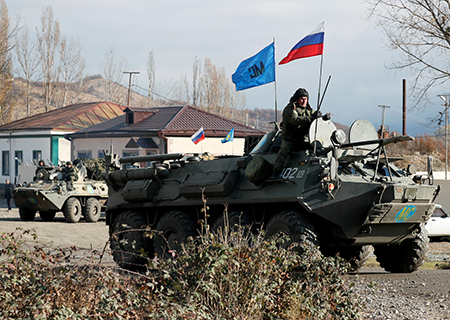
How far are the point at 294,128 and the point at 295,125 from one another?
7cm

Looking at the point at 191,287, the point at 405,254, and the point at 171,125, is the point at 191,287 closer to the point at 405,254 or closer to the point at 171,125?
the point at 405,254

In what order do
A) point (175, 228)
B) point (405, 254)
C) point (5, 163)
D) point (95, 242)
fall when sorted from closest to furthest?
1. point (405, 254)
2. point (175, 228)
3. point (95, 242)
4. point (5, 163)

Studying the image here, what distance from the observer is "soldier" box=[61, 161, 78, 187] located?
22.5 meters

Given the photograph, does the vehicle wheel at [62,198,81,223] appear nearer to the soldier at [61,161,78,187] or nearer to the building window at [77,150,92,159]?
the soldier at [61,161,78,187]

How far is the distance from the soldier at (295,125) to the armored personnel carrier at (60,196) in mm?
13420

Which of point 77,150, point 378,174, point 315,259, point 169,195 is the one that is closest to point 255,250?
point 315,259

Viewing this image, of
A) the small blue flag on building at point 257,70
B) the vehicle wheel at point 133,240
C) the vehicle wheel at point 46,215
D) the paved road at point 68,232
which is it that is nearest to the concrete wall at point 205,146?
the paved road at point 68,232

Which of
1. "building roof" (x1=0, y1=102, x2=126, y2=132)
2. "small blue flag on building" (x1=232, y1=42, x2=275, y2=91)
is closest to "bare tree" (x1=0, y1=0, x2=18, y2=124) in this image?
"building roof" (x1=0, y1=102, x2=126, y2=132)

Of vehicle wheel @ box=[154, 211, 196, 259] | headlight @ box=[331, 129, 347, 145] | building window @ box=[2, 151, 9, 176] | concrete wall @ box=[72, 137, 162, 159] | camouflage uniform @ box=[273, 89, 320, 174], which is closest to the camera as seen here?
headlight @ box=[331, 129, 347, 145]

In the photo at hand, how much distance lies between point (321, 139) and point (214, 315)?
4.90 m

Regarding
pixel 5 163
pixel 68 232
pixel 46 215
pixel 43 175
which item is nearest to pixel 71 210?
pixel 46 215

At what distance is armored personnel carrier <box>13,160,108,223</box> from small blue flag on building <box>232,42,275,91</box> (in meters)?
10.3

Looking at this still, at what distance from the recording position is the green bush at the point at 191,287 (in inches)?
207

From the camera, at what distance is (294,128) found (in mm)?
9992
